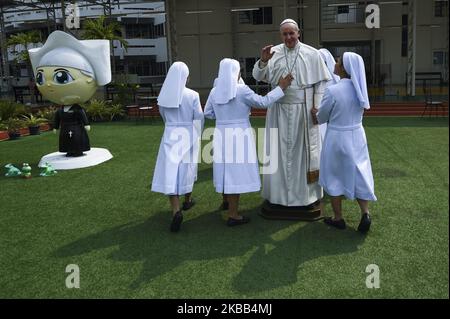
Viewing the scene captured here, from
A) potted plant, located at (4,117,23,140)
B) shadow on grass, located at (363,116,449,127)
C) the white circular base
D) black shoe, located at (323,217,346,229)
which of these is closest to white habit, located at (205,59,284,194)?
black shoe, located at (323,217,346,229)

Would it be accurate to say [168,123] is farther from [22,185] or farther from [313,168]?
[22,185]


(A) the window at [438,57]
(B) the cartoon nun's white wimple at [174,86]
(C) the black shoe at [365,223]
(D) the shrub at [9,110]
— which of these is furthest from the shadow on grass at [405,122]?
(D) the shrub at [9,110]

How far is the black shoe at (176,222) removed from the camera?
429 cm

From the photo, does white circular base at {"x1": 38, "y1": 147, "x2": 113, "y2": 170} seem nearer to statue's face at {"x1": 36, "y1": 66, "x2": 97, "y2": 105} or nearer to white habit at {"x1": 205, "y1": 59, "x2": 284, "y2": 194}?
statue's face at {"x1": 36, "y1": 66, "x2": 97, "y2": 105}

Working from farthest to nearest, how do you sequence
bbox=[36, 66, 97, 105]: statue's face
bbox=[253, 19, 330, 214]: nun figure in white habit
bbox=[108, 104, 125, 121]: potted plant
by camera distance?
bbox=[108, 104, 125, 121]: potted plant, bbox=[36, 66, 97, 105]: statue's face, bbox=[253, 19, 330, 214]: nun figure in white habit

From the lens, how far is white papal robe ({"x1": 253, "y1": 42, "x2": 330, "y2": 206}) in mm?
4387

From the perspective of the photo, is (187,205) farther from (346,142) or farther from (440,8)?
(440,8)

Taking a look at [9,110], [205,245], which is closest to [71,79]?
[205,245]

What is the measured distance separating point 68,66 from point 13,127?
4.46 metres

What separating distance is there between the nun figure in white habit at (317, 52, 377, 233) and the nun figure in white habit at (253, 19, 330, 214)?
32 cm

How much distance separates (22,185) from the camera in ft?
20.7

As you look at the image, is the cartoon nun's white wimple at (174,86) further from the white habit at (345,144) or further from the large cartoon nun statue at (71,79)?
the large cartoon nun statue at (71,79)

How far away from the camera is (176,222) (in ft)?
14.1

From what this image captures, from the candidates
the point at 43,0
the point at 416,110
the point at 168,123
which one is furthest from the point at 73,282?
the point at 43,0
